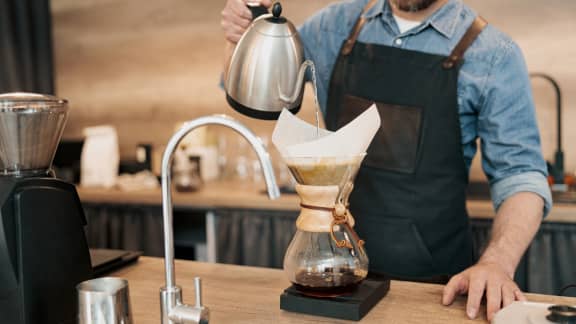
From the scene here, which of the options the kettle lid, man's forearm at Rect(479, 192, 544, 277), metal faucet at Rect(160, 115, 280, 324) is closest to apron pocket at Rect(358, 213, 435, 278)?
man's forearm at Rect(479, 192, 544, 277)

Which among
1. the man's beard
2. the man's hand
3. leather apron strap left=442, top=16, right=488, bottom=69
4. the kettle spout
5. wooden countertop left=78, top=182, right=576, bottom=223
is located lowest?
wooden countertop left=78, top=182, right=576, bottom=223

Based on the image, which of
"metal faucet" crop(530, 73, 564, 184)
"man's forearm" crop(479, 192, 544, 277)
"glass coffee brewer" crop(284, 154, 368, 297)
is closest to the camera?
"glass coffee brewer" crop(284, 154, 368, 297)

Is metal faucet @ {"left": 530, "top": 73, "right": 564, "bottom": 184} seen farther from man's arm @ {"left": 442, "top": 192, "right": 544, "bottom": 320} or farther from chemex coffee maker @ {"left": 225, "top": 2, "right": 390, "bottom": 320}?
chemex coffee maker @ {"left": 225, "top": 2, "right": 390, "bottom": 320}

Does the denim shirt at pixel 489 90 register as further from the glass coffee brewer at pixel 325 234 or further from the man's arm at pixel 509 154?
the glass coffee brewer at pixel 325 234

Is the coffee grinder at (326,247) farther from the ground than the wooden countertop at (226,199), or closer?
farther from the ground

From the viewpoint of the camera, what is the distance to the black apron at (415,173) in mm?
1753

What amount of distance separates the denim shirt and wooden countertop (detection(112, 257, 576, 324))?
46cm

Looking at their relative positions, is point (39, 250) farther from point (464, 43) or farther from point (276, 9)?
point (464, 43)

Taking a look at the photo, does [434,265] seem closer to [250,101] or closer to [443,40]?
[443,40]

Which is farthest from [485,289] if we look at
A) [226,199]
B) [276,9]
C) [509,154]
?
[226,199]

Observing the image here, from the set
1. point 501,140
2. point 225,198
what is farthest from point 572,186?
point 225,198

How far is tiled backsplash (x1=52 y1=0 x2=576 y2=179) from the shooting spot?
3479mm

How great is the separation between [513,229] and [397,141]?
475 mm

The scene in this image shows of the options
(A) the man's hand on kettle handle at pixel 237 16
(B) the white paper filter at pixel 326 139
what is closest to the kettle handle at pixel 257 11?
(A) the man's hand on kettle handle at pixel 237 16
